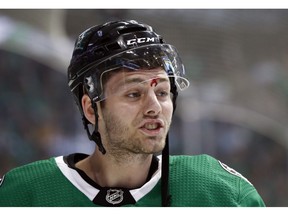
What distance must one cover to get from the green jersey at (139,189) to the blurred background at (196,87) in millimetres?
3021

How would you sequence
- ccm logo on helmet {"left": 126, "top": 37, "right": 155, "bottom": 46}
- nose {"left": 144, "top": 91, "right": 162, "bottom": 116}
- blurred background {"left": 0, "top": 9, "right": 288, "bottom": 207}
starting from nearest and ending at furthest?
nose {"left": 144, "top": 91, "right": 162, "bottom": 116} → ccm logo on helmet {"left": 126, "top": 37, "right": 155, "bottom": 46} → blurred background {"left": 0, "top": 9, "right": 288, "bottom": 207}

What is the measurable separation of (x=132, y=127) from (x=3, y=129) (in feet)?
11.9

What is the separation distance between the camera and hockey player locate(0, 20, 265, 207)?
6.04 ft

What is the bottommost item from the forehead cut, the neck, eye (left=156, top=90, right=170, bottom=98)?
the neck

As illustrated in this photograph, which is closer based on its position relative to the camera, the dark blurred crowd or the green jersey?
the green jersey

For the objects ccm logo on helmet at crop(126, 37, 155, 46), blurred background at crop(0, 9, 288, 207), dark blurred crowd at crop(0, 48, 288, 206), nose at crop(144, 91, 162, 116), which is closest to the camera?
nose at crop(144, 91, 162, 116)

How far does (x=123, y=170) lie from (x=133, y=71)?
291mm

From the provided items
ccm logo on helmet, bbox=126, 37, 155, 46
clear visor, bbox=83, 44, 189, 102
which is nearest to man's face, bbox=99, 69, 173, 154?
clear visor, bbox=83, 44, 189, 102

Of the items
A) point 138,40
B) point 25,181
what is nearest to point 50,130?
point 25,181

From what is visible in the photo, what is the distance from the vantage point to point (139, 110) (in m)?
1.83

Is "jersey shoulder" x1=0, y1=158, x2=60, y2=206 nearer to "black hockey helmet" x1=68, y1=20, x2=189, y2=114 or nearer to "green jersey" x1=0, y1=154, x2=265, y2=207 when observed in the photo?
"green jersey" x1=0, y1=154, x2=265, y2=207

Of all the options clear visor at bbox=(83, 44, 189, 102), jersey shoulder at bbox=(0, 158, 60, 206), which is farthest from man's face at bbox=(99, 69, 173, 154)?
jersey shoulder at bbox=(0, 158, 60, 206)

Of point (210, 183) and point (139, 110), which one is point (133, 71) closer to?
point (139, 110)

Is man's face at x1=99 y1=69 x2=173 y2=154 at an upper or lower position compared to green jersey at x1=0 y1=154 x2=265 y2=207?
upper
